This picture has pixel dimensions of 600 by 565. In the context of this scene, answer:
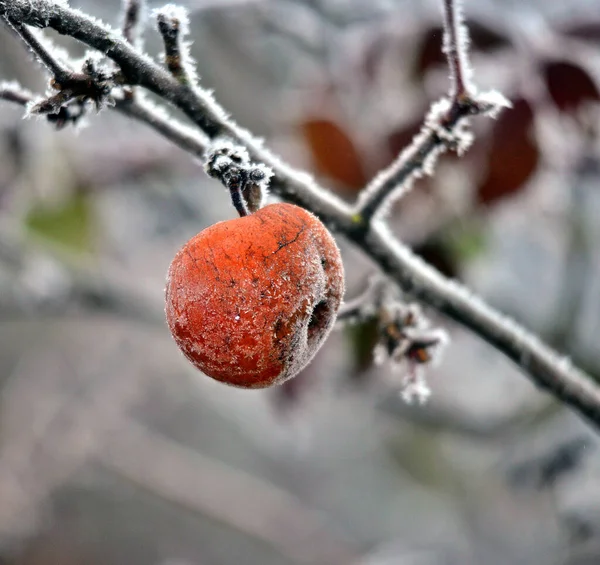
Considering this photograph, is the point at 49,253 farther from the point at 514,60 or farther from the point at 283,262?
the point at 283,262

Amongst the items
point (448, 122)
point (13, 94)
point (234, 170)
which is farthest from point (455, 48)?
point (13, 94)

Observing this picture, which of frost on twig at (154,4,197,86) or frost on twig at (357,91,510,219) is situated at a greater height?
frost on twig at (357,91,510,219)

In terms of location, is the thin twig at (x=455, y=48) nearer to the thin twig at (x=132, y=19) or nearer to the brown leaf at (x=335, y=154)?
the thin twig at (x=132, y=19)

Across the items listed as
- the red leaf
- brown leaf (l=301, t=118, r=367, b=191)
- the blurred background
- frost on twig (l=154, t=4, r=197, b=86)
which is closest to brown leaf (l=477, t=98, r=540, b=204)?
the blurred background

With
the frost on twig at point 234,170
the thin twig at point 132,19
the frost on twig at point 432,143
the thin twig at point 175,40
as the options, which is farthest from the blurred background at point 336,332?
the frost on twig at point 432,143

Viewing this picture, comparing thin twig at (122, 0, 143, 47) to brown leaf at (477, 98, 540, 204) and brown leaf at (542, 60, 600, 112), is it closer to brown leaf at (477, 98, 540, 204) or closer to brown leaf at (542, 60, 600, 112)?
brown leaf at (477, 98, 540, 204)

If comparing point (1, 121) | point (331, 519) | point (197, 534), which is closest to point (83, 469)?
point (197, 534)

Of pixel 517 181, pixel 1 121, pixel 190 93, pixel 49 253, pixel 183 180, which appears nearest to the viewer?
pixel 190 93
